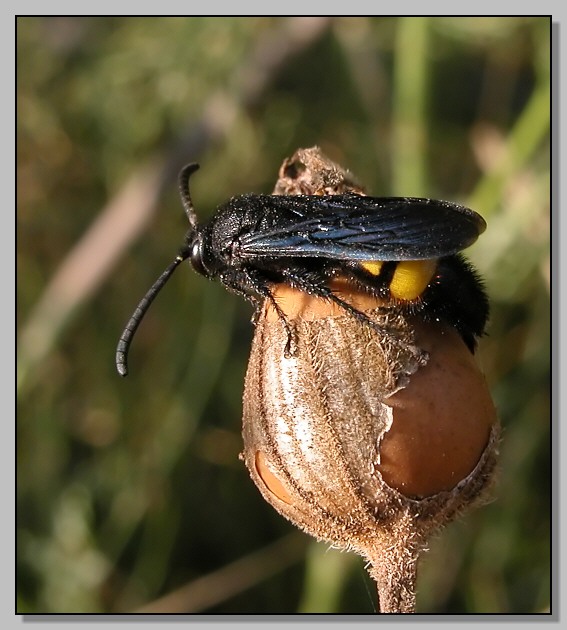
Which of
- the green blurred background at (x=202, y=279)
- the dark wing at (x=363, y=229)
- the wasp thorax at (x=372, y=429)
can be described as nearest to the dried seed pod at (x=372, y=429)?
the wasp thorax at (x=372, y=429)

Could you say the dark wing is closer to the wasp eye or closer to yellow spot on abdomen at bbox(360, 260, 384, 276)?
yellow spot on abdomen at bbox(360, 260, 384, 276)

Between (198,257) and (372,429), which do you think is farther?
(198,257)

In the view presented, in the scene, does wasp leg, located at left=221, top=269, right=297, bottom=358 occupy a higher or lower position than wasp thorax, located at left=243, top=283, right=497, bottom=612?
higher

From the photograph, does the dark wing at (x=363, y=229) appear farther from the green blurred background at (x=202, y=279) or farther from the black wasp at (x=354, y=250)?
the green blurred background at (x=202, y=279)

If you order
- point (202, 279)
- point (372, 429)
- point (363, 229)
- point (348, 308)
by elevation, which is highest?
point (202, 279)

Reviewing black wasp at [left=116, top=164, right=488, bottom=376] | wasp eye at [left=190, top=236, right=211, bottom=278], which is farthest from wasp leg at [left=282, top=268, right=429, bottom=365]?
wasp eye at [left=190, top=236, right=211, bottom=278]

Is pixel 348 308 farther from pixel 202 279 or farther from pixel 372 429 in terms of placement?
pixel 202 279

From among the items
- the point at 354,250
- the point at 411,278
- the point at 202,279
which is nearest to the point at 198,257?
the point at 354,250
